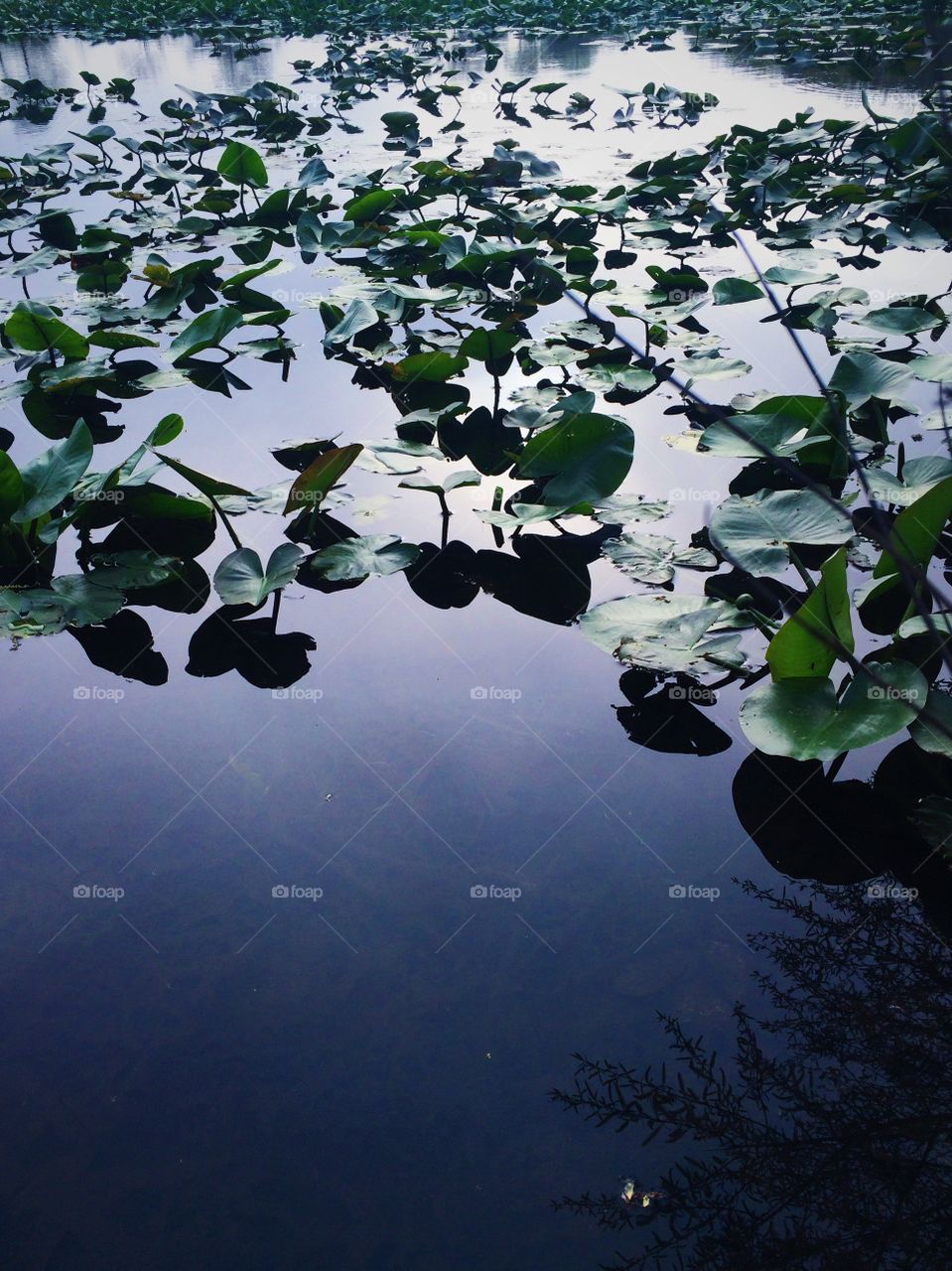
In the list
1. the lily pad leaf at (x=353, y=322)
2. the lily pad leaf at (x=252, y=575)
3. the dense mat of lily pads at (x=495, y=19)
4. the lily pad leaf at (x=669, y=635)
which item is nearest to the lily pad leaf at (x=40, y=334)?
the lily pad leaf at (x=353, y=322)

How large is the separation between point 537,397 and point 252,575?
2.72 feet

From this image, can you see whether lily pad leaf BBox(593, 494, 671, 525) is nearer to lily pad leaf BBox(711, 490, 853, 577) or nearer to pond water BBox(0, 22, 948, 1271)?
pond water BBox(0, 22, 948, 1271)

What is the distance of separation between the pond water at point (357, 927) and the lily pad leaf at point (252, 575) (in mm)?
92

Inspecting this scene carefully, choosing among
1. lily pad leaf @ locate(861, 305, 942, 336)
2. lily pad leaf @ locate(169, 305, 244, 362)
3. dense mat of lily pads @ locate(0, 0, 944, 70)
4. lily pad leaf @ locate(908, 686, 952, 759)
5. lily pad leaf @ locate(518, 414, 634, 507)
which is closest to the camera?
lily pad leaf @ locate(908, 686, 952, 759)

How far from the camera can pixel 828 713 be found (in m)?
1.11

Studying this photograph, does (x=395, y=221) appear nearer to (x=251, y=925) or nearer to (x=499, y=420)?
(x=499, y=420)

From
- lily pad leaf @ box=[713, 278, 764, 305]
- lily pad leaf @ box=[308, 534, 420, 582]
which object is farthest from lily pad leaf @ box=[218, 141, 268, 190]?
lily pad leaf @ box=[308, 534, 420, 582]

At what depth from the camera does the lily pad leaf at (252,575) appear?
1.46 m

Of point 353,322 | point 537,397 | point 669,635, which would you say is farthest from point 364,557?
point 353,322

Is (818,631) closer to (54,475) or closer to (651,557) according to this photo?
(651,557)

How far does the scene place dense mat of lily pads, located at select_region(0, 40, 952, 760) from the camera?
1328 millimetres

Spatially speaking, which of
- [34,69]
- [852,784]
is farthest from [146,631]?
[34,69]

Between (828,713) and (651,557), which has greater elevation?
(828,713)

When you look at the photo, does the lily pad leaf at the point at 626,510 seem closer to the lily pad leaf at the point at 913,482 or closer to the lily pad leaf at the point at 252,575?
the lily pad leaf at the point at 913,482
